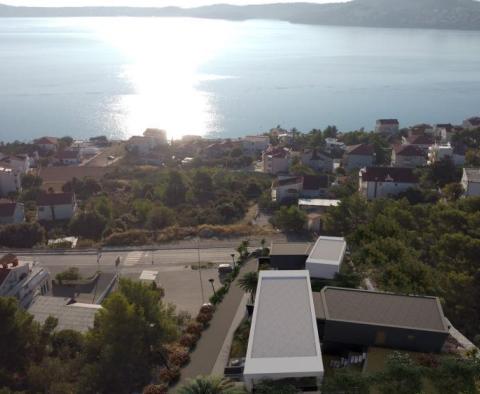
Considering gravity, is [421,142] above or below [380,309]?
below

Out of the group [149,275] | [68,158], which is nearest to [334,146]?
[68,158]

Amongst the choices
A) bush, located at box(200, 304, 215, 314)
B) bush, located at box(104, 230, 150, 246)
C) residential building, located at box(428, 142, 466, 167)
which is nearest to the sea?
residential building, located at box(428, 142, 466, 167)

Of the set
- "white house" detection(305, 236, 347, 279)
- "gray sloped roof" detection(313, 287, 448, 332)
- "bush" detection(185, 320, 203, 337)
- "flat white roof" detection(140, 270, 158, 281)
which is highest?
"gray sloped roof" detection(313, 287, 448, 332)

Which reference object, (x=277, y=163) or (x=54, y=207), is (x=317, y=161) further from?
(x=54, y=207)

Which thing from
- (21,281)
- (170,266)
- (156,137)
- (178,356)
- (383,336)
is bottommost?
(156,137)

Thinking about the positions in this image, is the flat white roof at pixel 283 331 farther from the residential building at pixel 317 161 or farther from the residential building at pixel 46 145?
the residential building at pixel 46 145

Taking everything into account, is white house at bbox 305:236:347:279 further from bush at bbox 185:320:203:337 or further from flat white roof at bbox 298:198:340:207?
flat white roof at bbox 298:198:340:207
